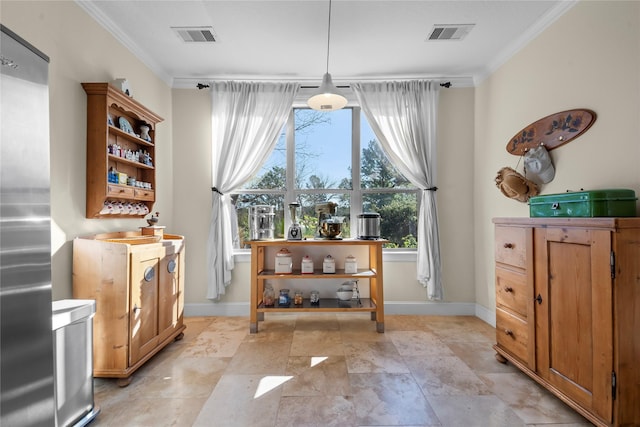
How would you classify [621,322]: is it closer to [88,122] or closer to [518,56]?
[518,56]

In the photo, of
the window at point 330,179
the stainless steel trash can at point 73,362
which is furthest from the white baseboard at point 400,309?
the stainless steel trash can at point 73,362

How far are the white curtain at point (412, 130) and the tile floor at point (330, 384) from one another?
1094mm

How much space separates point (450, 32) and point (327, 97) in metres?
1.21

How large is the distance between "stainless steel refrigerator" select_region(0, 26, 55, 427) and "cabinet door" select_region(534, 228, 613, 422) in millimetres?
2432

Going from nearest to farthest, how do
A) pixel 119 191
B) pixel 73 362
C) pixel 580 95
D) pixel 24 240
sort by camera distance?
pixel 24 240 < pixel 73 362 < pixel 580 95 < pixel 119 191

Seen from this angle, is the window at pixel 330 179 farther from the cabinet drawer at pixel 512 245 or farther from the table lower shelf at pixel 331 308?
the cabinet drawer at pixel 512 245

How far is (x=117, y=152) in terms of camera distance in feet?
7.63

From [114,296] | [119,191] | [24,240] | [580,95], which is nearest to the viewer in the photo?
[24,240]

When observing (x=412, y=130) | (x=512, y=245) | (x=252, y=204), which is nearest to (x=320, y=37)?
(x=412, y=130)

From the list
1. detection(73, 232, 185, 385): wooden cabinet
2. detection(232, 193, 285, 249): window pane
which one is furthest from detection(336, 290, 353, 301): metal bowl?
detection(73, 232, 185, 385): wooden cabinet

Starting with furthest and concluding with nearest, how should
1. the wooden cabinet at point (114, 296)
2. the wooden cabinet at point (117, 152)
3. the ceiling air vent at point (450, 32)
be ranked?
Answer: the ceiling air vent at point (450, 32) → the wooden cabinet at point (117, 152) → the wooden cabinet at point (114, 296)

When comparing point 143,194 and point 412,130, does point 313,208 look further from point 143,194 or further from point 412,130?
point 143,194

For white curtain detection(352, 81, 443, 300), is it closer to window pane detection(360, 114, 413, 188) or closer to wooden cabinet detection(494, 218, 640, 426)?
window pane detection(360, 114, 413, 188)

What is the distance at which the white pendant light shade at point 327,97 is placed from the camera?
7.82ft
